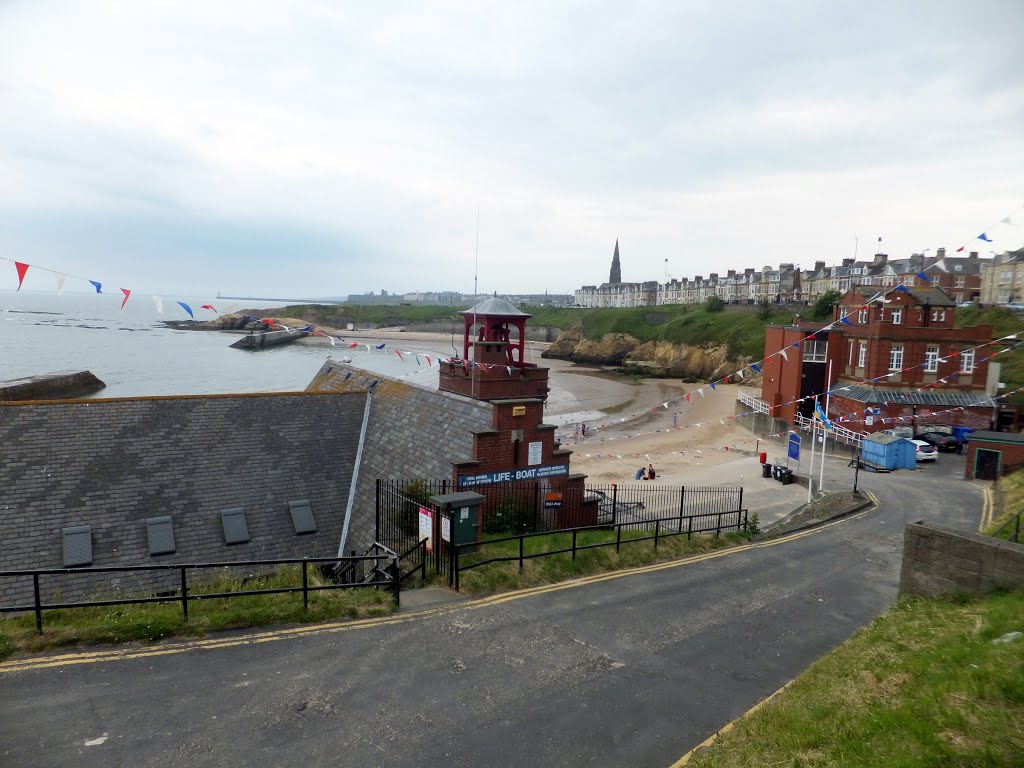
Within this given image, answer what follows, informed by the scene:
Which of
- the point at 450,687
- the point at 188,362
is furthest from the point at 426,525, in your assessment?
the point at 188,362

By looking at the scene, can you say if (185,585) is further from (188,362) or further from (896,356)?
(188,362)

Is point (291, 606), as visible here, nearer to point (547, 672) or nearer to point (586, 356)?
point (547, 672)

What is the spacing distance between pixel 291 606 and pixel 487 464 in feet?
19.9

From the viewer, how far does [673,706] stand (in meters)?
7.20

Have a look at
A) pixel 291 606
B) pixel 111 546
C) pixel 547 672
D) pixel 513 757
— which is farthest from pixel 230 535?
pixel 513 757

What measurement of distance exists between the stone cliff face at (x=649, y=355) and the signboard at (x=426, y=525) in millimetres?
69890

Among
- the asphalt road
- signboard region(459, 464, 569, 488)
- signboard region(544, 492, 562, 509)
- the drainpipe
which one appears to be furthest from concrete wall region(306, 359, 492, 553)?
the asphalt road

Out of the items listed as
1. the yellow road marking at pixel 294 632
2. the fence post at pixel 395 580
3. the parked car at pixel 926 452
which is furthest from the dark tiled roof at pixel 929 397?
the fence post at pixel 395 580

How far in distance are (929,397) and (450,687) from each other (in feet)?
133

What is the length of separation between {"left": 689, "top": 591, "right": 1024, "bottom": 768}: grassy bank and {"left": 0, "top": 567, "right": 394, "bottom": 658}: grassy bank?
18.4 ft

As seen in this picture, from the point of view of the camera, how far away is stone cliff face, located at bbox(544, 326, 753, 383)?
84.8m

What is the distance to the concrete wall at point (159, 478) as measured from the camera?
1231 cm

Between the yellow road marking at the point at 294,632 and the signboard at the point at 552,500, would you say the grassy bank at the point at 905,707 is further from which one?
the signboard at the point at 552,500

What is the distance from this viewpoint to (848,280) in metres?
115
